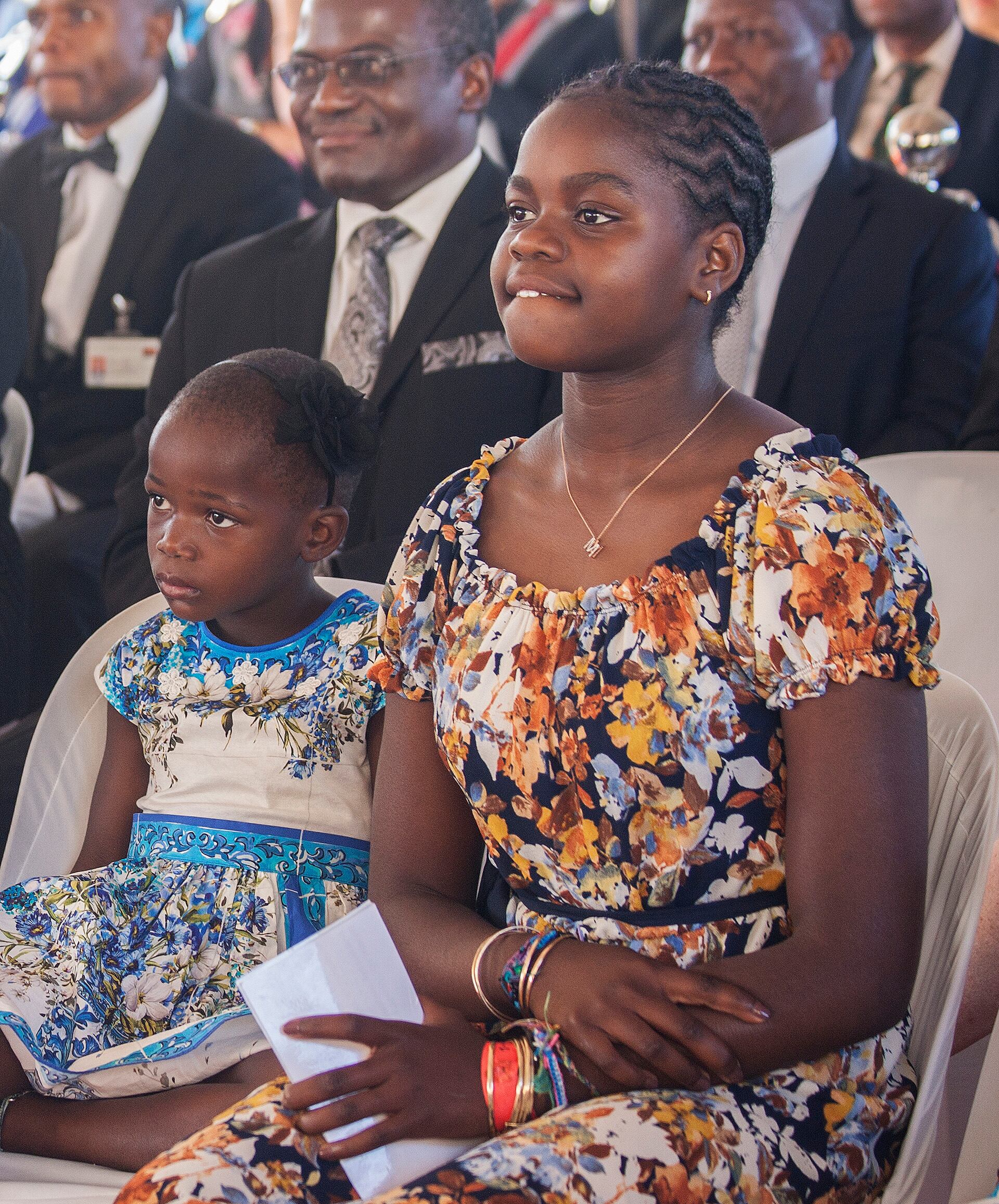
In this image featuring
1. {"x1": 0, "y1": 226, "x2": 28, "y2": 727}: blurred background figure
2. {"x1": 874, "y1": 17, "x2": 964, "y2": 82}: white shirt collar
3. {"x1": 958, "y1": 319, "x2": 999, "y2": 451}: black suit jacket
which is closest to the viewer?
{"x1": 958, "y1": 319, "x2": 999, "y2": 451}: black suit jacket

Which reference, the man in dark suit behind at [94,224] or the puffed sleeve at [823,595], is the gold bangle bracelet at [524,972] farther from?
the man in dark suit behind at [94,224]

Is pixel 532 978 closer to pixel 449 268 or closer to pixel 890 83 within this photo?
pixel 449 268

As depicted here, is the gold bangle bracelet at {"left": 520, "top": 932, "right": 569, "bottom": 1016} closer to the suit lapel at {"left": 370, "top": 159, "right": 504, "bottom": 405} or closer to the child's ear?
the child's ear

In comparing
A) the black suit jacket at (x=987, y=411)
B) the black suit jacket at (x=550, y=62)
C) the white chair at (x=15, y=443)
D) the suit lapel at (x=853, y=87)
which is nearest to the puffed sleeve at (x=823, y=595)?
the black suit jacket at (x=987, y=411)

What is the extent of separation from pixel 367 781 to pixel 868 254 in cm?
181

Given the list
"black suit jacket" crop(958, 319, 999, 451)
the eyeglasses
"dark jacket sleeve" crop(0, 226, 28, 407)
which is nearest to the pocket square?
the eyeglasses

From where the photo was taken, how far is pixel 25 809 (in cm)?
184

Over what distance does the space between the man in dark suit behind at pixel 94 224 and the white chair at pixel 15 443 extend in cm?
45

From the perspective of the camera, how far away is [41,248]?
14.6 feet

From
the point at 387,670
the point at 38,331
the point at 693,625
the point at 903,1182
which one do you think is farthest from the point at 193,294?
the point at 903,1182

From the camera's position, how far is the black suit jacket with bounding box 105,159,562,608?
278cm

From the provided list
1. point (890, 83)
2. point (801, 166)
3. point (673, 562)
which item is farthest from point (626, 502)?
point (890, 83)

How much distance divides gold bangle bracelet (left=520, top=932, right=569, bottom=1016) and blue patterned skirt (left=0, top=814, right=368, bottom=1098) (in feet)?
1.30

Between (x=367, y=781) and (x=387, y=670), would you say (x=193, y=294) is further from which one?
(x=387, y=670)
